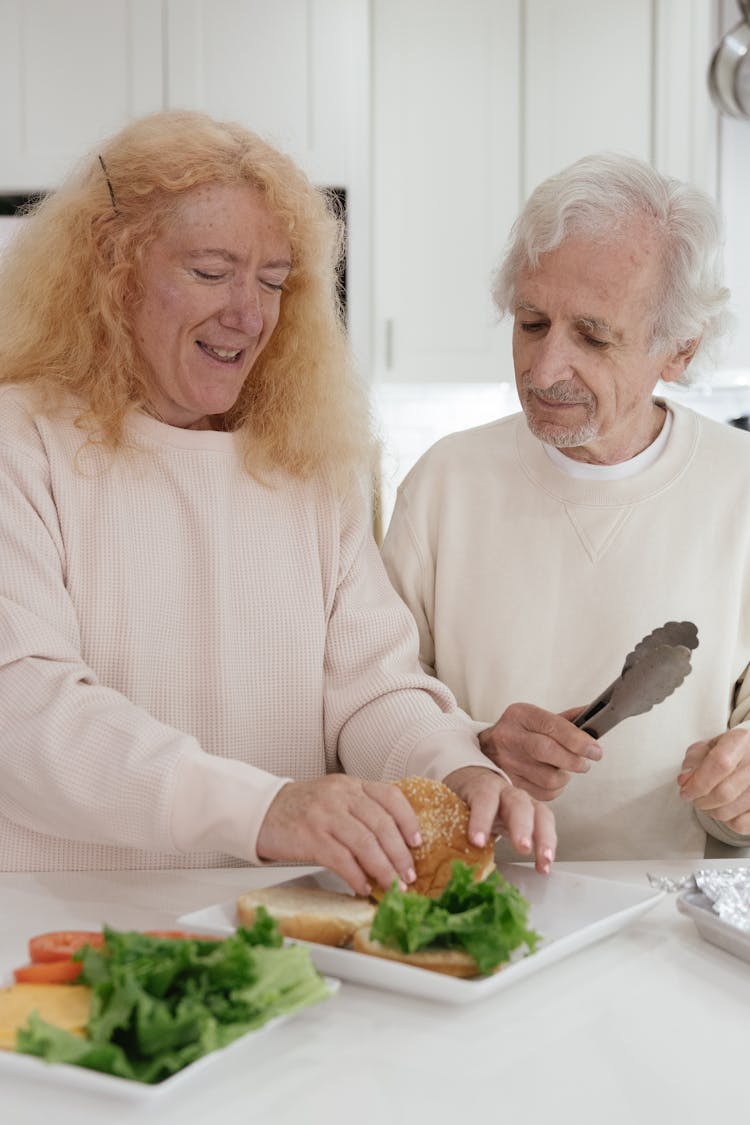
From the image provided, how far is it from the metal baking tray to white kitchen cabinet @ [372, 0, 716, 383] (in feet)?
6.99

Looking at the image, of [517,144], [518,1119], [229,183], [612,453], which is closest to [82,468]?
[229,183]

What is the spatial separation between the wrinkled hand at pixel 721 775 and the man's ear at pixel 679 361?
20.6 inches

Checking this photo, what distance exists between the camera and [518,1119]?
72 cm

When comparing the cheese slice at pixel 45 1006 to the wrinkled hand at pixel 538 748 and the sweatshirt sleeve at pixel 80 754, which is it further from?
the wrinkled hand at pixel 538 748

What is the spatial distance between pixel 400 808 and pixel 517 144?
2.35 m

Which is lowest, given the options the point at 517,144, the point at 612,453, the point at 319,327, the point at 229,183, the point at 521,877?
the point at 521,877

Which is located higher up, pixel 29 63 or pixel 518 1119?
pixel 29 63

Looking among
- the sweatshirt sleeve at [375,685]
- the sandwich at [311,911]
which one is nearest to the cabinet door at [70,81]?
the sweatshirt sleeve at [375,685]

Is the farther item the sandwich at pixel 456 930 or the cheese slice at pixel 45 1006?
the sandwich at pixel 456 930

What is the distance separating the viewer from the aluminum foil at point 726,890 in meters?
1.01

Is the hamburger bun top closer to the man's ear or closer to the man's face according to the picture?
the man's face

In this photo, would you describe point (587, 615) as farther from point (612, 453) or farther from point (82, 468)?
point (82, 468)

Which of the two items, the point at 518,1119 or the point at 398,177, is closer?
the point at 518,1119

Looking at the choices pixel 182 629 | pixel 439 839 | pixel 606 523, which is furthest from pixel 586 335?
pixel 439 839
